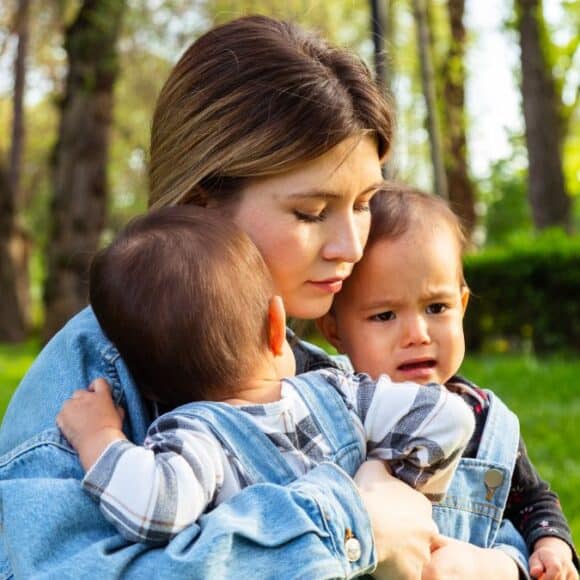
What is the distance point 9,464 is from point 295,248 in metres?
0.73

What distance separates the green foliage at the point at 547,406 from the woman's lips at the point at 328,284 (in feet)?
8.53

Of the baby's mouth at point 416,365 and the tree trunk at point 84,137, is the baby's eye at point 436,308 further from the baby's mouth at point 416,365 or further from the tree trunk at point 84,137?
the tree trunk at point 84,137

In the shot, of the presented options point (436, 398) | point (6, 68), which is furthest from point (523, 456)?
point (6, 68)

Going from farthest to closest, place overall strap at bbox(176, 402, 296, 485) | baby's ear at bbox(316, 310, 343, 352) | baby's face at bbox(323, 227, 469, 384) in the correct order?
baby's ear at bbox(316, 310, 343, 352) → baby's face at bbox(323, 227, 469, 384) → overall strap at bbox(176, 402, 296, 485)

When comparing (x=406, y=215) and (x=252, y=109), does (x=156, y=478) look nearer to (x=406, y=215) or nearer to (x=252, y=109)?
(x=252, y=109)

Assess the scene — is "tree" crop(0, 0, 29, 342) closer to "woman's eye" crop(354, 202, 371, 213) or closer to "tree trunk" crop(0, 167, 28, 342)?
"tree trunk" crop(0, 167, 28, 342)

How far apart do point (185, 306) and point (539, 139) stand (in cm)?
1438

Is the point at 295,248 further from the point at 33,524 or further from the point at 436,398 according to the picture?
the point at 33,524

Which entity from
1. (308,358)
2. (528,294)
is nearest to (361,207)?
(308,358)

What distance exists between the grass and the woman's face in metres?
2.59

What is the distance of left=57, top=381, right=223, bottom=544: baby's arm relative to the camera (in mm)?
1853

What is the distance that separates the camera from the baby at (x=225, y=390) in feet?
6.51

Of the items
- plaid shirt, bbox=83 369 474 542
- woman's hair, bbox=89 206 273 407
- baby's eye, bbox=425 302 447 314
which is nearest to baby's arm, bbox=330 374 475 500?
plaid shirt, bbox=83 369 474 542

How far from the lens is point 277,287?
237 centimetres
